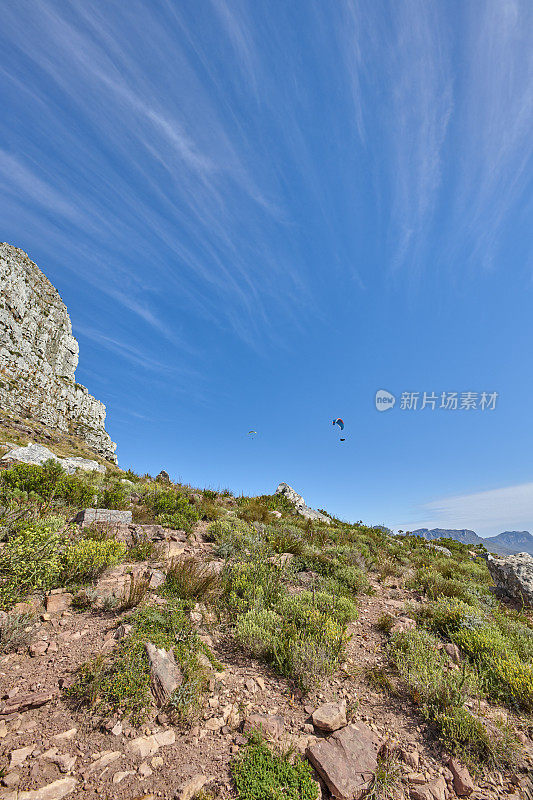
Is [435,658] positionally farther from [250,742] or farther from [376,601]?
[250,742]

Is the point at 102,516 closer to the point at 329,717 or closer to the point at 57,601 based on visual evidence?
the point at 57,601

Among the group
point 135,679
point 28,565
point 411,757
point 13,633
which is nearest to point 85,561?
point 28,565

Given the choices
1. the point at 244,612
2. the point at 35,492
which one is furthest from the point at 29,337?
the point at 244,612

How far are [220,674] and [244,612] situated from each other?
1489mm

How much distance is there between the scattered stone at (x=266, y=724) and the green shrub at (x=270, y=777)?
277 mm

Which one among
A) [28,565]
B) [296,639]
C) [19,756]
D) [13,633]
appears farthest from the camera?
[28,565]

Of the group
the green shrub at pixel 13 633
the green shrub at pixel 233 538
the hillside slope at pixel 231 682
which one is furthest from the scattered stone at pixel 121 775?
the green shrub at pixel 233 538

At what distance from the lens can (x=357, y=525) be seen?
831 inches

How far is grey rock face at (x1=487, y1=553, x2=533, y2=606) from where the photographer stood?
984 cm

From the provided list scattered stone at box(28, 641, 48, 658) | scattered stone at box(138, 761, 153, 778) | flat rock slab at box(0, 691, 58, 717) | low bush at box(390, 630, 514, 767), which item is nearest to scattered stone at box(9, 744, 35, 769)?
flat rock slab at box(0, 691, 58, 717)

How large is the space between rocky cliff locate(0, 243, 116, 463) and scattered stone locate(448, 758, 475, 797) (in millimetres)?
50127

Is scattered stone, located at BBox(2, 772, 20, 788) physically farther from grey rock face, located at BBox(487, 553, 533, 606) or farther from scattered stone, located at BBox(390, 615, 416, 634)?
grey rock face, located at BBox(487, 553, 533, 606)

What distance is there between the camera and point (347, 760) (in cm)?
358

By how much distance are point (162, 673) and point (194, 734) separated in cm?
75
